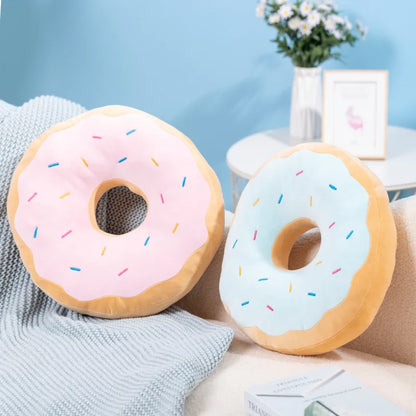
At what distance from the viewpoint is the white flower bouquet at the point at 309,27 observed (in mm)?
1933

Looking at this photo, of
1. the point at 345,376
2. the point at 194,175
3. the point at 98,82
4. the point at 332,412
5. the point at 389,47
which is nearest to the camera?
the point at 332,412

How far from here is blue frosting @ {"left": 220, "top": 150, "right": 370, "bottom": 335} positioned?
3.24ft

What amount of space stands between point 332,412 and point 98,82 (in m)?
2.11

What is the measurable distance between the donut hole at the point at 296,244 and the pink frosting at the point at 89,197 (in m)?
0.12

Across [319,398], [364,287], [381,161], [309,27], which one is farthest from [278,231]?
[309,27]

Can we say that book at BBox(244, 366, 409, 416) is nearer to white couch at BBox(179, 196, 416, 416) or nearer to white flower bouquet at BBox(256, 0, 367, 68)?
white couch at BBox(179, 196, 416, 416)

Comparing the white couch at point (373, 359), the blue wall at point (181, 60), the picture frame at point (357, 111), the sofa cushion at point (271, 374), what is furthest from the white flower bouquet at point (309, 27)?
the sofa cushion at point (271, 374)

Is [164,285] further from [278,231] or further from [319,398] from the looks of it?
[319,398]

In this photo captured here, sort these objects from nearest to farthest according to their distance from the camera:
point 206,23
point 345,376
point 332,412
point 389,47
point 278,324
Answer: point 332,412 → point 345,376 → point 278,324 → point 389,47 → point 206,23

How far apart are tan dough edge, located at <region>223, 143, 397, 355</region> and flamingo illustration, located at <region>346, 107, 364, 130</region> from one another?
93cm

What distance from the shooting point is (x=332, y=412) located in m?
0.81

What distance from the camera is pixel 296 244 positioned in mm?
1166

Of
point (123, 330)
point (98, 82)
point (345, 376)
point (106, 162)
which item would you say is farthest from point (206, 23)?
point (345, 376)

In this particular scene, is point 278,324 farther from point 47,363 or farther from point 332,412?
point 47,363
